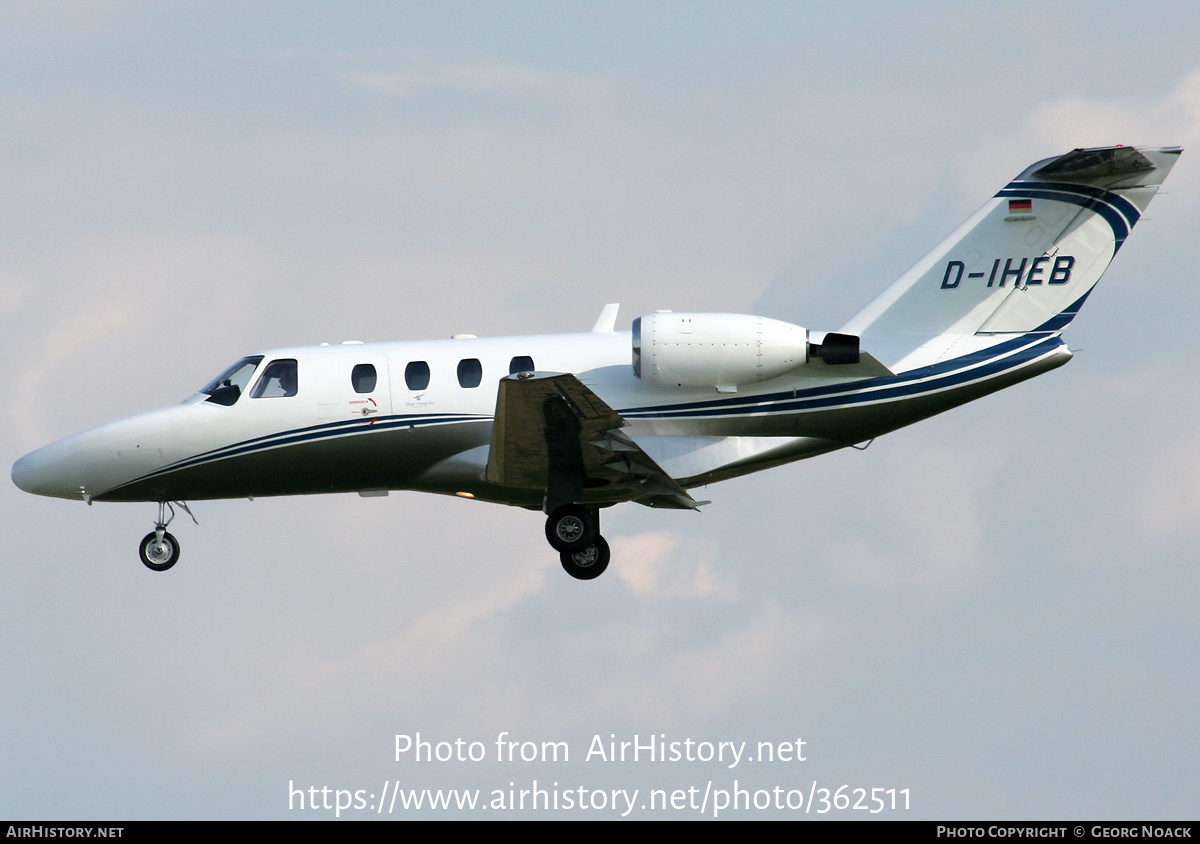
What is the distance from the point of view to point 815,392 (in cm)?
2092

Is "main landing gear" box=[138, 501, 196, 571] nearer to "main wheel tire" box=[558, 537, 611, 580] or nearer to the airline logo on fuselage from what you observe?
"main wheel tire" box=[558, 537, 611, 580]

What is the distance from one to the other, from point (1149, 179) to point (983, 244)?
222 centimetres

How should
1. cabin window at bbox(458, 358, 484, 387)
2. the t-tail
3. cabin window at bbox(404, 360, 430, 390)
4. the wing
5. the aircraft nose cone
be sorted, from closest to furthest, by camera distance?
1. the wing
2. the t-tail
3. cabin window at bbox(458, 358, 484, 387)
4. cabin window at bbox(404, 360, 430, 390)
5. the aircraft nose cone

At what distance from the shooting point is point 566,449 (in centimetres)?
2053

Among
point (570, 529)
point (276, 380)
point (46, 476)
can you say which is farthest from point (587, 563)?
point (46, 476)

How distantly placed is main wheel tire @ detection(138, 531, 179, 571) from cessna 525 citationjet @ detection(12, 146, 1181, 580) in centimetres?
148

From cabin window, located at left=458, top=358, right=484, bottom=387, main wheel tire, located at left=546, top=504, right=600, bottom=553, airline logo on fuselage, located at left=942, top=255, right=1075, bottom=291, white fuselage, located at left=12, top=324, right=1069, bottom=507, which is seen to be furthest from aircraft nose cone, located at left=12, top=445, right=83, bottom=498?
airline logo on fuselage, located at left=942, top=255, right=1075, bottom=291

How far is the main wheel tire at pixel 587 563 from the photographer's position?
22.0 m

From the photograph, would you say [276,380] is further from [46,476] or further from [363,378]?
[46,476]

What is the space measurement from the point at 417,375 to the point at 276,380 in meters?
2.08

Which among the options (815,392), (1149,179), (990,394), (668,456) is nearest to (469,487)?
(668,456)

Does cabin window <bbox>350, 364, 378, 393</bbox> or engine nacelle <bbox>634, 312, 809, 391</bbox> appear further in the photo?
cabin window <bbox>350, 364, 378, 393</bbox>

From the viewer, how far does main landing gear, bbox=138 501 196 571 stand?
2308cm

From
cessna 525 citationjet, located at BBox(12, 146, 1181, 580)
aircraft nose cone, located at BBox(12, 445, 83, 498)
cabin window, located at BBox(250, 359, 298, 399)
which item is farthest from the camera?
aircraft nose cone, located at BBox(12, 445, 83, 498)
